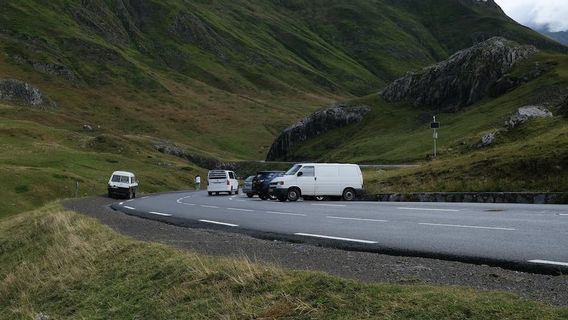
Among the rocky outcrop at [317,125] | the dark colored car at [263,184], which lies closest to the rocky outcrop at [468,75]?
the rocky outcrop at [317,125]

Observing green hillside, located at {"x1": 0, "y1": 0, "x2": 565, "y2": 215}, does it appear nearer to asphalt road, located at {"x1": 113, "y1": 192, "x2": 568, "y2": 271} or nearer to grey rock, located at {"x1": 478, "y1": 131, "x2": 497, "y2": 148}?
grey rock, located at {"x1": 478, "y1": 131, "x2": 497, "y2": 148}

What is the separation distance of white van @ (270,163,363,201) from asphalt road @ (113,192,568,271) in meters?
9.39

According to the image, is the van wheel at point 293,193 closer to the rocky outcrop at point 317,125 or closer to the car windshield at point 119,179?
the car windshield at point 119,179

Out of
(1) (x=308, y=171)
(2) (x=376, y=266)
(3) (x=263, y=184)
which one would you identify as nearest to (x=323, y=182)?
(1) (x=308, y=171)

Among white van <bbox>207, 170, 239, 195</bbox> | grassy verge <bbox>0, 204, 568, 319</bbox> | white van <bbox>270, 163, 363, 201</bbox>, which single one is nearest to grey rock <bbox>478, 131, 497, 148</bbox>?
white van <bbox>270, 163, 363, 201</bbox>

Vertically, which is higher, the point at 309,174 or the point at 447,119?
the point at 447,119

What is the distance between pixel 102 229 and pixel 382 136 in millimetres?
68179

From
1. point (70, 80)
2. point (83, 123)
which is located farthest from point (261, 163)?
point (70, 80)

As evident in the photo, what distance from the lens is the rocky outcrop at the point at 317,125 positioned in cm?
9538

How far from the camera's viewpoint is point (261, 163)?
91125mm

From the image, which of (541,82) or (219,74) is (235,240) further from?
(219,74)

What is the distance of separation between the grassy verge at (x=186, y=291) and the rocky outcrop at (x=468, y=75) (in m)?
72.8

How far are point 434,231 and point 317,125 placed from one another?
86.3m

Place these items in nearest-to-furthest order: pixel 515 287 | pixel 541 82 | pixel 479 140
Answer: pixel 515 287, pixel 479 140, pixel 541 82
